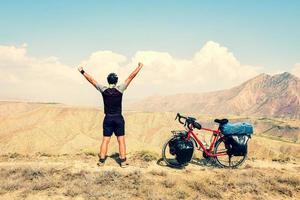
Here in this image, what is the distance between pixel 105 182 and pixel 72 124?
14484 centimetres

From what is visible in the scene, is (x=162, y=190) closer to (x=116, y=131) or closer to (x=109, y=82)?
(x=116, y=131)

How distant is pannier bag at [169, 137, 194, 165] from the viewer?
36.9 feet

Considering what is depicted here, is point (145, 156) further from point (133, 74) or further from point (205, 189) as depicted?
point (205, 189)

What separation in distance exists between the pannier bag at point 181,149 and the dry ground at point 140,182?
36cm

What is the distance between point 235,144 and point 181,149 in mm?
2043

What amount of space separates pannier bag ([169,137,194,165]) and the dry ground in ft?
1.17

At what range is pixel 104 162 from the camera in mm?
11320

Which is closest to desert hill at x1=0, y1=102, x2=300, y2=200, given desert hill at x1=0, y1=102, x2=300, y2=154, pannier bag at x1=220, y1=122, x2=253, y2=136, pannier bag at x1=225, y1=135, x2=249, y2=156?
pannier bag at x1=225, y1=135, x2=249, y2=156

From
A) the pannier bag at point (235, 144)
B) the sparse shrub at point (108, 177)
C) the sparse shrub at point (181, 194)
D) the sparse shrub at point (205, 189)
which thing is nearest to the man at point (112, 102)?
the sparse shrub at point (108, 177)

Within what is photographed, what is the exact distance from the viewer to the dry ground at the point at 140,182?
8.49 meters

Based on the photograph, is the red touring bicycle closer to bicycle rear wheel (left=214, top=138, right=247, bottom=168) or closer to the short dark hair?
bicycle rear wheel (left=214, top=138, right=247, bottom=168)

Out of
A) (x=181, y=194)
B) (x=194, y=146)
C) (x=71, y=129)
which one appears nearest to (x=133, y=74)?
(x=194, y=146)

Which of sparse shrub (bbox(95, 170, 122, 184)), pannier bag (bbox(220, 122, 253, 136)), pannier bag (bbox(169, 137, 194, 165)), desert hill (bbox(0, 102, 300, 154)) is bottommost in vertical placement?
desert hill (bbox(0, 102, 300, 154))

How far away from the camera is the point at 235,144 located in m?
11.9
